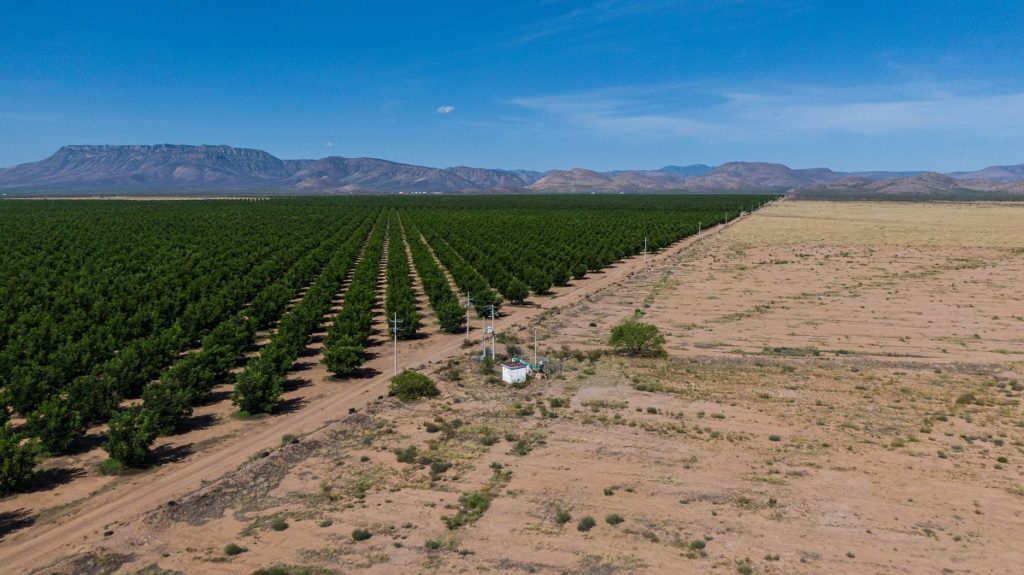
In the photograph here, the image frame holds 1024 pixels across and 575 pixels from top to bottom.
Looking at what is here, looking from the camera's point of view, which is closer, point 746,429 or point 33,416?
point 33,416

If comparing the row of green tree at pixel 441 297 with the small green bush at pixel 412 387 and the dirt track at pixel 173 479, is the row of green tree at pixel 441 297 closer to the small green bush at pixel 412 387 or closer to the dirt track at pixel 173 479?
the dirt track at pixel 173 479

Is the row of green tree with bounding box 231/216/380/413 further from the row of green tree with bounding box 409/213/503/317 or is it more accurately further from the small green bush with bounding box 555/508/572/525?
the small green bush with bounding box 555/508/572/525

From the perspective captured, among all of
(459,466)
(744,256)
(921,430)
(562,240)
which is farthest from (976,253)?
(459,466)

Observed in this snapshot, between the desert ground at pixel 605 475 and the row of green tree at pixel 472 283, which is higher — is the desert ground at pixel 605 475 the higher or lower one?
the lower one

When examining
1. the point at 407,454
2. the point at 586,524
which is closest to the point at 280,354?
the point at 407,454

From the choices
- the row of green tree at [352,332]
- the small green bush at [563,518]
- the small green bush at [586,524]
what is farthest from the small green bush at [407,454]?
the row of green tree at [352,332]

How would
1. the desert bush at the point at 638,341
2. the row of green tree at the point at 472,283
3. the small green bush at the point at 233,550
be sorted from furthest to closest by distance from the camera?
1. the row of green tree at the point at 472,283
2. the desert bush at the point at 638,341
3. the small green bush at the point at 233,550

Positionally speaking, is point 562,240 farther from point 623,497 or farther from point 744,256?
point 623,497
